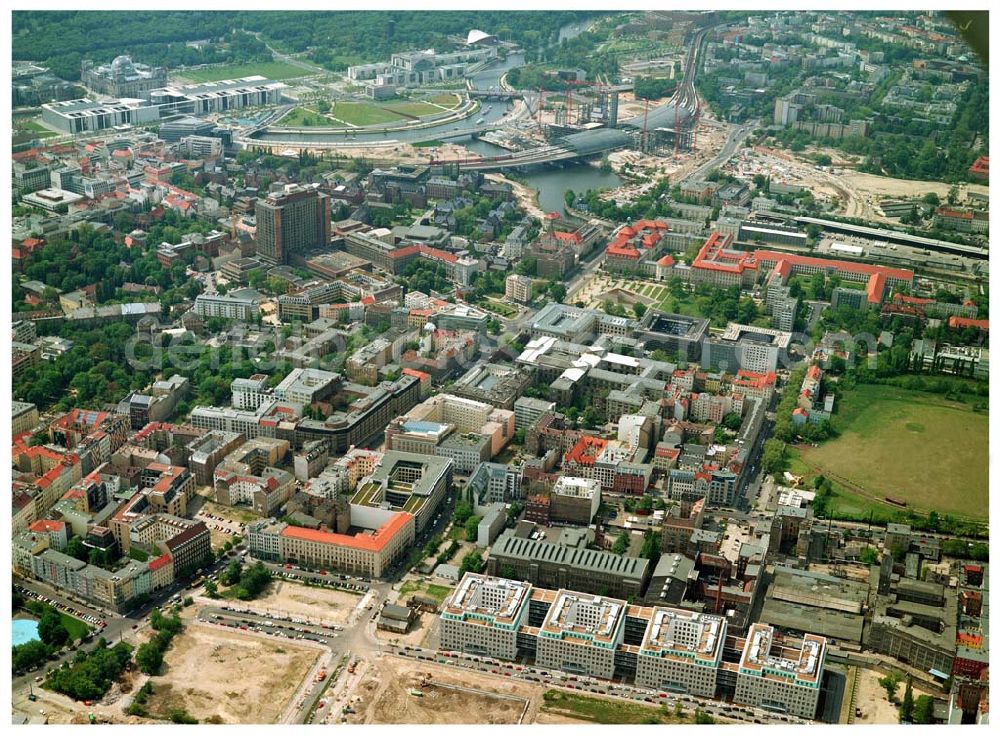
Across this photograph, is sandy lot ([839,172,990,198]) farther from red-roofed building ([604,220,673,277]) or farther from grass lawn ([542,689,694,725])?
grass lawn ([542,689,694,725])

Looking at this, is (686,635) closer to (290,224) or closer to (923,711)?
(923,711)

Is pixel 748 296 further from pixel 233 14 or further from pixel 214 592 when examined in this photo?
pixel 233 14

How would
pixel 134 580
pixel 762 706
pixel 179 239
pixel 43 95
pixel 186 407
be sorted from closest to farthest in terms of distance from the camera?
pixel 762 706 < pixel 134 580 < pixel 186 407 < pixel 179 239 < pixel 43 95

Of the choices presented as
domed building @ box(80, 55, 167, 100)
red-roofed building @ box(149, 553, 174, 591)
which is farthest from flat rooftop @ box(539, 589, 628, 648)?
domed building @ box(80, 55, 167, 100)

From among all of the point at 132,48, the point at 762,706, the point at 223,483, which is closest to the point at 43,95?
the point at 132,48

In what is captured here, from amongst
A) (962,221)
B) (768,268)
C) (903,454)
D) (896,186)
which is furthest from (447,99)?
(903,454)

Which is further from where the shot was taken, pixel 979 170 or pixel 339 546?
pixel 979 170
